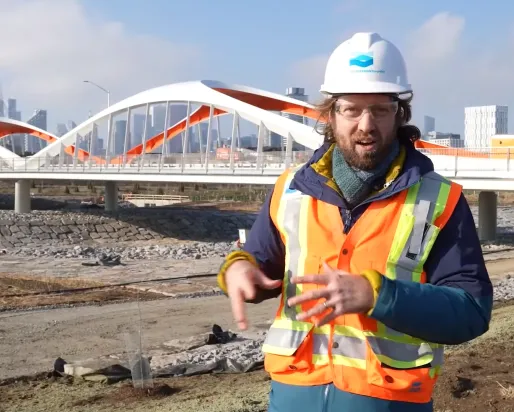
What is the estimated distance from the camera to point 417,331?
2105 millimetres

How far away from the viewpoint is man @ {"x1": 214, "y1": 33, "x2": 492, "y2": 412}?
2238 millimetres

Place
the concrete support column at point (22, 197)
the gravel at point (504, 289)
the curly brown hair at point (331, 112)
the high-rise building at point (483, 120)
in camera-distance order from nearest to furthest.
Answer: the curly brown hair at point (331, 112) < the gravel at point (504, 289) < the concrete support column at point (22, 197) < the high-rise building at point (483, 120)

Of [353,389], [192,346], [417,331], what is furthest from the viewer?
[192,346]

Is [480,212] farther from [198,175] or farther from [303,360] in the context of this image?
[303,360]

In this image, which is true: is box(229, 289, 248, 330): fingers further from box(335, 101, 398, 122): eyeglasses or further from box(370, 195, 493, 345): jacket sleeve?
box(335, 101, 398, 122): eyeglasses

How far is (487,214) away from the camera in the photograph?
108 feet

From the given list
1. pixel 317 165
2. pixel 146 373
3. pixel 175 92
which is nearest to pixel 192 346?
pixel 146 373

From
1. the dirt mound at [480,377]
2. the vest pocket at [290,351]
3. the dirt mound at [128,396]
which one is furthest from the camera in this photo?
the dirt mound at [128,396]

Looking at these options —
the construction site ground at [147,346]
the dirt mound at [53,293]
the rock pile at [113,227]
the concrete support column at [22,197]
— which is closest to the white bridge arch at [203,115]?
the concrete support column at [22,197]

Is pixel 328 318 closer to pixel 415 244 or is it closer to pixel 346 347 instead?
pixel 346 347

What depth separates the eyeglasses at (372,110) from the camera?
2416 millimetres

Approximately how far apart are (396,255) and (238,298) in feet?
1.60

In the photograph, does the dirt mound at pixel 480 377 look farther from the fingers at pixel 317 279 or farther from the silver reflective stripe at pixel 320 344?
the fingers at pixel 317 279

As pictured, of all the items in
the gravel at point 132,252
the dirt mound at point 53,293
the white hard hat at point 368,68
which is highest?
the white hard hat at point 368,68
